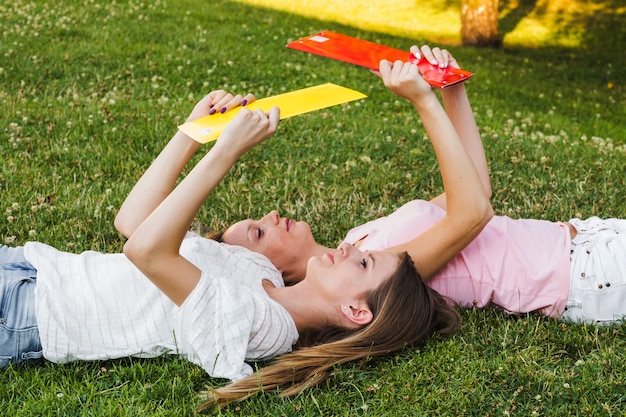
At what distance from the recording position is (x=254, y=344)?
3406 millimetres

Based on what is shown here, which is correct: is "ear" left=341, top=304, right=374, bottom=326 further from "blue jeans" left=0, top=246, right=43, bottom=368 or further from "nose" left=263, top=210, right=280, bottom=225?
"blue jeans" left=0, top=246, right=43, bottom=368

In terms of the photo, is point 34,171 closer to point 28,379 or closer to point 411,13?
point 28,379

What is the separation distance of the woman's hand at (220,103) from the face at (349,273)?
827 millimetres

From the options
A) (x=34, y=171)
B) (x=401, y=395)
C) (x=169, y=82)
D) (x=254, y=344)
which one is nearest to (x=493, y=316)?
(x=401, y=395)

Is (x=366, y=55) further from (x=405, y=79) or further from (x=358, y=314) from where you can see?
(x=358, y=314)

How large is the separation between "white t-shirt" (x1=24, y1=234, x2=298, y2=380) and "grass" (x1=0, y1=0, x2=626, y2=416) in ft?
0.38

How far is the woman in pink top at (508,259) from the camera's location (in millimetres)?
3885

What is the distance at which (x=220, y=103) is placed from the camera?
370cm

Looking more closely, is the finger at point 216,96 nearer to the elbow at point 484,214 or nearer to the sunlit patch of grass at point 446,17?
the elbow at point 484,214

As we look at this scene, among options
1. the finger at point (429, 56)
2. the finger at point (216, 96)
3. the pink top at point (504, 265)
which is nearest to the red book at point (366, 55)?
the finger at point (429, 56)

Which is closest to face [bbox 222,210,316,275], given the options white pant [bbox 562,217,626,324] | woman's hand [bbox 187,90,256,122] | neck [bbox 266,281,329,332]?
neck [bbox 266,281,329,332]

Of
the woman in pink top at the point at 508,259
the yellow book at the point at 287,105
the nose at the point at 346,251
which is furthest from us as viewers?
the woman in pink top at the point at 508,259

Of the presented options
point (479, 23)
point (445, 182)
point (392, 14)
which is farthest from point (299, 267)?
point (392, 14)

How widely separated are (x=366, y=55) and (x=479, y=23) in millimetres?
13861
